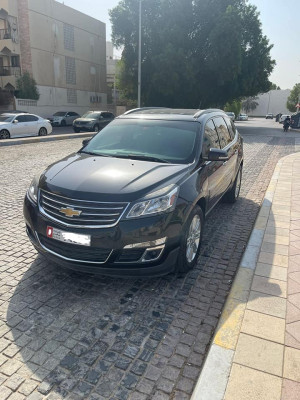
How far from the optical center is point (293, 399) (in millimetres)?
2152

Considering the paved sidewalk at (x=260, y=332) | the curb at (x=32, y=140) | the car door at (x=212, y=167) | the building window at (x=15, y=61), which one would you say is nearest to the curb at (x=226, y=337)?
the paved sidewalk at (x=260, y=332)

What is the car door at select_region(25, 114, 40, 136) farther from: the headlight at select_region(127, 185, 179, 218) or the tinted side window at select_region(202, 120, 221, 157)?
the headlight at select_region(127, 185, 179, 218)

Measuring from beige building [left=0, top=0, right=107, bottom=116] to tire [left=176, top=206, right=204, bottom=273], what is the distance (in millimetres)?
31368

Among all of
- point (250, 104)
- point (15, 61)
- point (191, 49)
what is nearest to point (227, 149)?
point (191, 49)

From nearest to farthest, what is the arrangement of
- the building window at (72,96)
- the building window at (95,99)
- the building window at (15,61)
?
the building window at (15,61) < the building window at (72,96) < the building window at (95,99)

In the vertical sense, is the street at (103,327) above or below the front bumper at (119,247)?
below

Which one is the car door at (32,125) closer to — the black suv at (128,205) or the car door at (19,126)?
the car door at (19,126)

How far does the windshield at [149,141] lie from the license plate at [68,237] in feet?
4.50

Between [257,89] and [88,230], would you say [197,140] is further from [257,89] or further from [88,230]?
[257,89]

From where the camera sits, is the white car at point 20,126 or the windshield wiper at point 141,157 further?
the white car at point 20,126

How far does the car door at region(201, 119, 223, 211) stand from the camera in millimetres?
4238

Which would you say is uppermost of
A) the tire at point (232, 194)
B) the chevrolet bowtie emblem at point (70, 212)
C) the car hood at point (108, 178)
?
the car hood at point (108, 178)

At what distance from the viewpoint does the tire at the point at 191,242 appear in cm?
345

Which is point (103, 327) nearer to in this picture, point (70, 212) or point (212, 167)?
point (70, 212)
